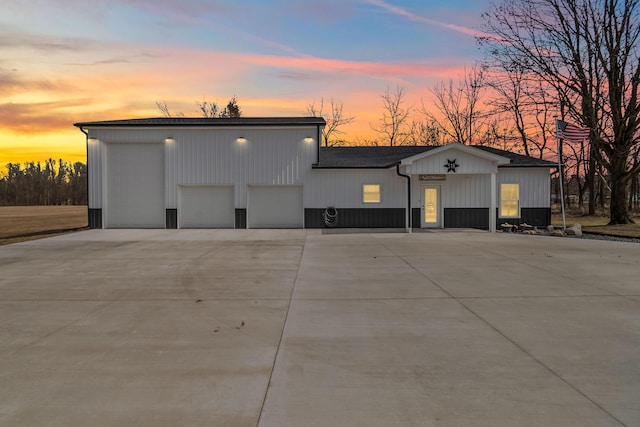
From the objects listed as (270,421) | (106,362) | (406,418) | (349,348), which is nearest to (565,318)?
(349,348)

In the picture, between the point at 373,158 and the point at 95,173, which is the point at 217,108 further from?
the point at 373,158

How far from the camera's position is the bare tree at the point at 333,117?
1561 inches

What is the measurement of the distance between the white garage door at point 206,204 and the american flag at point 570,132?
50.1ft

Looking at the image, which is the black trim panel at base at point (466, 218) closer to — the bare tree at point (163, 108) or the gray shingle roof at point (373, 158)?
the gray shingle roof at point (373, 158)

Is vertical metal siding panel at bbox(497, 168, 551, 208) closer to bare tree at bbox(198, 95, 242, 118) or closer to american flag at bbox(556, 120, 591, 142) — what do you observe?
american flag at bbox(556, 120, 591, 142)

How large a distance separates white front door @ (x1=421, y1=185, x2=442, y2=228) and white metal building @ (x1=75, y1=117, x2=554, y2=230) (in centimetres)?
5

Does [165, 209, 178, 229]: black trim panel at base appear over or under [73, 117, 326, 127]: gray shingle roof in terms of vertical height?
under

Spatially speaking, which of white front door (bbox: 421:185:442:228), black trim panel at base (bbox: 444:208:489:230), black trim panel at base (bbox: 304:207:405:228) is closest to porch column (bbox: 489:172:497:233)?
black trim panel at base (bbox: 444:208:489:230)

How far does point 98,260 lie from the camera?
31.5 feet

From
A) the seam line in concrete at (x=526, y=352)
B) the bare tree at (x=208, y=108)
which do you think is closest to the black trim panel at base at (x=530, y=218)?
the seam line in concrete at (x=526, y=352)

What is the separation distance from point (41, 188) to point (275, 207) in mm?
101412

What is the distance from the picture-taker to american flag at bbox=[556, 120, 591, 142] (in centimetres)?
1598

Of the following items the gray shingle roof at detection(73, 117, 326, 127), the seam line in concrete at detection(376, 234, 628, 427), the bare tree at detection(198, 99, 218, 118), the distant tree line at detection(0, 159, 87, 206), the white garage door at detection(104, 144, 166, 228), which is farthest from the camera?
the distant tree line at detection(0, 159, 87, 206)

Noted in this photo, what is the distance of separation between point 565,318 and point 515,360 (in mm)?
1862
